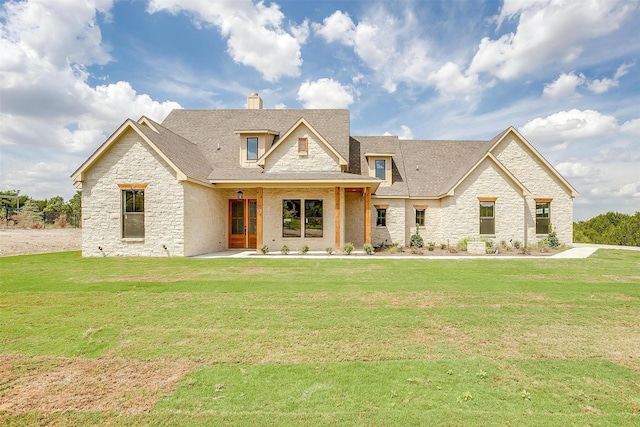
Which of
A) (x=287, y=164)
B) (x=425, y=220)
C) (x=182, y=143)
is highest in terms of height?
(x=182, y=143)

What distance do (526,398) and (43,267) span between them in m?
14.3

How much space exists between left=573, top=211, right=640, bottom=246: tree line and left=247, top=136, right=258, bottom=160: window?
100ft

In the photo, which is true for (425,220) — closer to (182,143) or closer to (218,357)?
(182,143)

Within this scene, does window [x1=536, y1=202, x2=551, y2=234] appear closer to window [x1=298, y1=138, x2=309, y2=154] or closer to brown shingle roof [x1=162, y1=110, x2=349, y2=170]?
brown shingle roof [x1=162, y1=110, x2=349, y2=170]

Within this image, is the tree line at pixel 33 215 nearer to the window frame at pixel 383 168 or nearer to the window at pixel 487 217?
the window frame at pixel 383 168

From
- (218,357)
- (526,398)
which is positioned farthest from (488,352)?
(218,357)

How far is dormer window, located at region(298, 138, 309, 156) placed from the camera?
17672mm

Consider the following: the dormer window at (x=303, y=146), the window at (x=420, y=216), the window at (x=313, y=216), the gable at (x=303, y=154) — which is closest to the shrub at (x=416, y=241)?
the window at (x=420, y=216)

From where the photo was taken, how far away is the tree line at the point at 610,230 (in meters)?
27.5

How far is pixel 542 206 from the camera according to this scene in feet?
67.0

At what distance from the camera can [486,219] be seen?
750 inches

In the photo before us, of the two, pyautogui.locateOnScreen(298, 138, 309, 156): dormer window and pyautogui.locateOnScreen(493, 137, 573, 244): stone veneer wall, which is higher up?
pyautogui.locateOnScreen(298, 138, 309, 156): dormer window

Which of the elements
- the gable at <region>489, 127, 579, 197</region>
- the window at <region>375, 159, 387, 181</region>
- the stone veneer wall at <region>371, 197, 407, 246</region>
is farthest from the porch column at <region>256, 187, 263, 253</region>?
the gable at <region>489, 127, 579, 197</region>

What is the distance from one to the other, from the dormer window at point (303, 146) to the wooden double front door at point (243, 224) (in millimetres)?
3839
